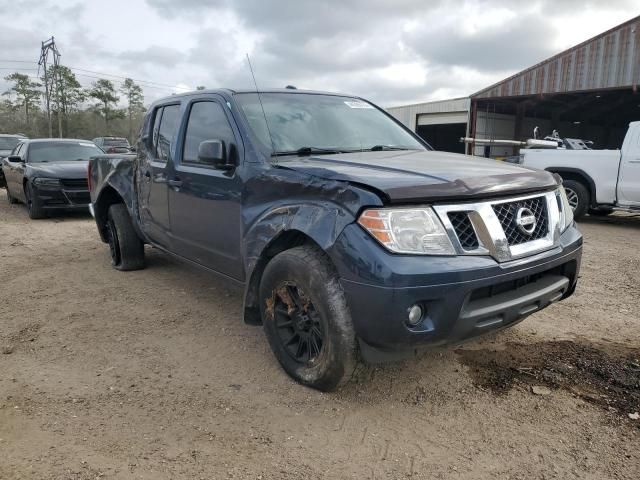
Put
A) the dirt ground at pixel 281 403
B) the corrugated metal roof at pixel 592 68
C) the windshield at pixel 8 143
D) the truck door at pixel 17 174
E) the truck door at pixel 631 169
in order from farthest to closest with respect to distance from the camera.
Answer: the corrugated metal roof at pixel 592 68 < the windshield at pixel 8 143 < the truck door at pixel 17 174 < the truck door at pixel 631 169 < the dirt ground at pixel 281 403

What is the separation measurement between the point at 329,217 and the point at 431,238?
1.71 ft

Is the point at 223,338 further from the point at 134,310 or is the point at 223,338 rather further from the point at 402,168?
the point at 402,168

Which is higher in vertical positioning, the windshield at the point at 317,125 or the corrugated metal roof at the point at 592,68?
the corrugated metal roof at the point at 592,68

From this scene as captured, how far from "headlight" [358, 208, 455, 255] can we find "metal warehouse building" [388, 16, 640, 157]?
18.1 m

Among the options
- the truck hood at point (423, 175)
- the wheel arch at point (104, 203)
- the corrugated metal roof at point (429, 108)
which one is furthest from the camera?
the corrugated metal roof at point (429, 108)

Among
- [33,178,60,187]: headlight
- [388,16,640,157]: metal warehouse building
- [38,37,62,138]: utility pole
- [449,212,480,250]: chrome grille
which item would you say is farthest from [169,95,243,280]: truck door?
[38,37,62,138]: utility pole

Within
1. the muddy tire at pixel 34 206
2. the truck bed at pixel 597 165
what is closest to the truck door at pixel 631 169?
the truck bed at pixel 597 165

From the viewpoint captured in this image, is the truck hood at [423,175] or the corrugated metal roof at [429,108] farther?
the corrugated metal roof at [429,108]

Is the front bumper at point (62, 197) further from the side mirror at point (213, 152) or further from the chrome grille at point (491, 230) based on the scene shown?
the chrome grille at point (491, 230)

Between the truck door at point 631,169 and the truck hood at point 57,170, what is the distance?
952 cm

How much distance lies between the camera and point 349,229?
95.9 inches

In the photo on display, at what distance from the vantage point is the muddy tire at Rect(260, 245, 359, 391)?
255cm

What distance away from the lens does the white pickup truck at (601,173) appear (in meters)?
8.49

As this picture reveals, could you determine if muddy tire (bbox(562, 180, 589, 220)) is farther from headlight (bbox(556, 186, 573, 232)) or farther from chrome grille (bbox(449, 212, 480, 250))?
chrome grille (bbox(449, 212, 480, 250))
